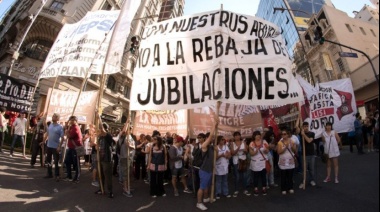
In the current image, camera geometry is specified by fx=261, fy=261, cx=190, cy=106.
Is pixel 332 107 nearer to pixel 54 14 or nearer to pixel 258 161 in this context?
pixel 258 161

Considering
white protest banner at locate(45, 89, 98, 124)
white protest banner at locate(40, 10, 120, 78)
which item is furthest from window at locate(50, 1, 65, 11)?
white protest banner at locate(40, 10, 120, 78)

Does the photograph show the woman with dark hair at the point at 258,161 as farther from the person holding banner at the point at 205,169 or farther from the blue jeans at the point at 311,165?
the person holding banner at the point at 205,169

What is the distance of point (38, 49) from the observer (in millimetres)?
22391

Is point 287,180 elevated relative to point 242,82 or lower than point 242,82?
lower

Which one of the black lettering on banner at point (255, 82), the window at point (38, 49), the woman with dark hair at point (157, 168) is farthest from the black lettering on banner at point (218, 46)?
the window at point (38, 49)

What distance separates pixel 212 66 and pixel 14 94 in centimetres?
1048

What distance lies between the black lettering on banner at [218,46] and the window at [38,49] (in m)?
20.4

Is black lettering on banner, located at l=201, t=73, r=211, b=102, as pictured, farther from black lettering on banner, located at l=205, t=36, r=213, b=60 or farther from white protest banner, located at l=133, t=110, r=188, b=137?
white protest banner, located at l=133, t=110, r=188, b=137

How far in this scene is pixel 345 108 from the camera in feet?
32.8

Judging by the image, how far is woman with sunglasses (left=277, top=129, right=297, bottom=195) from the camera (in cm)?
721

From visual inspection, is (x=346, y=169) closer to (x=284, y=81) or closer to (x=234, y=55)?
(x=284, y=81)

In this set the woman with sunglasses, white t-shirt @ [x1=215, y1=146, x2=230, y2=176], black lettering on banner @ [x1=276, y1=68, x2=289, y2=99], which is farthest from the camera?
the woman with sunglasses

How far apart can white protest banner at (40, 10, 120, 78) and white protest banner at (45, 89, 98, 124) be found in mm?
1592

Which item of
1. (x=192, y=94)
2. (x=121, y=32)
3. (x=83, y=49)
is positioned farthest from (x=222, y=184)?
(x=83, y=49)
